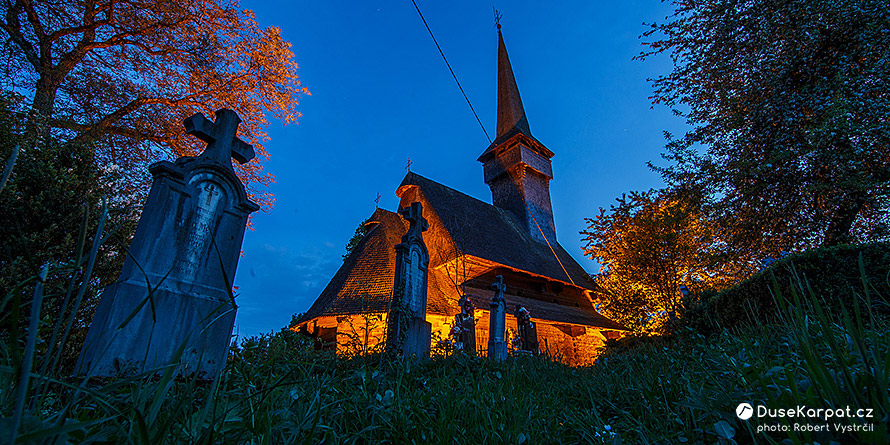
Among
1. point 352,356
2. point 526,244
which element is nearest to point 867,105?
point 352,356

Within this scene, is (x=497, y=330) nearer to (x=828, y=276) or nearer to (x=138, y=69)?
(x=828, y=276)

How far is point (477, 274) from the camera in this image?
14.8m

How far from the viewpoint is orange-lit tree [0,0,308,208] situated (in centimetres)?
784

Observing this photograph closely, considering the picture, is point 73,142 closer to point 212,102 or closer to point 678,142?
point 212,102

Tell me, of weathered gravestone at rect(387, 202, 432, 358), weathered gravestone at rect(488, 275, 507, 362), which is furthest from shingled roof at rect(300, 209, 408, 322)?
weathered gravestone at rect(387, 202, 432, 358)

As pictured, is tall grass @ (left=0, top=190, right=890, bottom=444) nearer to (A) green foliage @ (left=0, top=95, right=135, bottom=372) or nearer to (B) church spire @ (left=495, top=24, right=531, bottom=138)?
(A) green foliage @ (left=0, top=95, right=135, bottom=372)

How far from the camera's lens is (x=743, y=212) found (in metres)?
9.06

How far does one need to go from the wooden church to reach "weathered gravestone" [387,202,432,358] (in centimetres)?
318

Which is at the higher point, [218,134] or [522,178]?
[522,178]

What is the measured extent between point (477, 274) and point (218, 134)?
11445mm

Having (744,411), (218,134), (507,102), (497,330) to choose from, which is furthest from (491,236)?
(744,411)

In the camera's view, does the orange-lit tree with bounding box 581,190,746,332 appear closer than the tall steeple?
Yes

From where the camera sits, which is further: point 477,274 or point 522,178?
point 522,178

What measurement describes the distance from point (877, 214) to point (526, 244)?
11.8 meters
